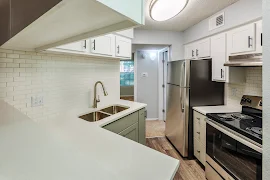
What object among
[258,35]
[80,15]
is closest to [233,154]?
[258,35]

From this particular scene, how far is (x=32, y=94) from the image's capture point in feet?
5.36

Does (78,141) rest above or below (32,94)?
below

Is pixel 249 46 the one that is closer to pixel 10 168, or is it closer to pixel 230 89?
pixel 230 89

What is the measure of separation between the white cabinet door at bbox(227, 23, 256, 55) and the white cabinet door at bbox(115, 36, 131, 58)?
157cm

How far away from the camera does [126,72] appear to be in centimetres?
817

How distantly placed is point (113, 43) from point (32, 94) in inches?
50.7

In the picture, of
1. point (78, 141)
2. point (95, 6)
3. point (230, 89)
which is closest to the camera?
point (95, 6)

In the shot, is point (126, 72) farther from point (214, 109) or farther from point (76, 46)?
point (76, 46)

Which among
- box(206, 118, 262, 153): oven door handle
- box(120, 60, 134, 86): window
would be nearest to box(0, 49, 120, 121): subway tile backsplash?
box(206, 118, 262, 153): oven door handle

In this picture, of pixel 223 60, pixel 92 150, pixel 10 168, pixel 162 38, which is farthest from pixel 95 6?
pixel 162 38

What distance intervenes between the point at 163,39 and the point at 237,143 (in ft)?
8.78

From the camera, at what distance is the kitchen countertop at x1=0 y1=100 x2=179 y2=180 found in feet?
1.67

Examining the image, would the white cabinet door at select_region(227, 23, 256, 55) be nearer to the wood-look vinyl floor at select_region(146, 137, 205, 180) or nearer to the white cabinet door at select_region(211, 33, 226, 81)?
the white cabinet door at select_region(211, 33, 226, 81)

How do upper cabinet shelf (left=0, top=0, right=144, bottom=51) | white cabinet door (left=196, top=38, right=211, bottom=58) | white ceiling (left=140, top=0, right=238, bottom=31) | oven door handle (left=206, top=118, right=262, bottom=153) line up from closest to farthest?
upper cabinet shelf (left=0, top=0, right=144, bottom=51), oven door handle (left=206, top=118, right=262, bottom=153), white ceiling (left=140, top=0, right=238, bottom=31), white cabinet door (left=196, top=38, right=211, bottom=58)
